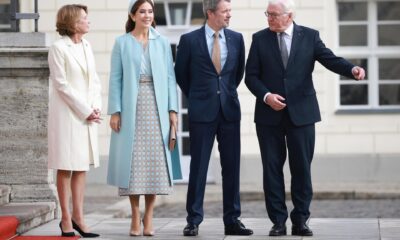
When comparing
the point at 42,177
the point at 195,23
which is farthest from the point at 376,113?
the point at 42,177

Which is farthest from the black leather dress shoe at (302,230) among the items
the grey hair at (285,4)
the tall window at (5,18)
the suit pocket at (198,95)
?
the tall window at (5,18)

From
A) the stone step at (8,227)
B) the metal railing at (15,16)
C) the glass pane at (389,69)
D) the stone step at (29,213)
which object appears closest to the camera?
the stone step at (8,227)

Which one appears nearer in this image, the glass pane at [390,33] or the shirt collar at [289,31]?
the shirt collar at [289,31]

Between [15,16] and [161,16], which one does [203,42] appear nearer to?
[15,16]

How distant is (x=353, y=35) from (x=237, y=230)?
9601 millimetres

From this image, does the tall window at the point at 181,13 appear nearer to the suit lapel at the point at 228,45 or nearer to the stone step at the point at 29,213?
the stone step at the point at 29,213

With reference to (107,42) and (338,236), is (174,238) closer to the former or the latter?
(338,236)

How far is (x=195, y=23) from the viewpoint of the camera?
19406mm

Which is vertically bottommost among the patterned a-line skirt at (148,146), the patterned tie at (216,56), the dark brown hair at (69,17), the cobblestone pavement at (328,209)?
the cobblestone pavement at (328,209)

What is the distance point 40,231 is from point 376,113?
30.9ft

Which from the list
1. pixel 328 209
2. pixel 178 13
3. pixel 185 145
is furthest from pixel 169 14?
pixel 328 209

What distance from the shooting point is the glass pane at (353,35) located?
63.0 feet

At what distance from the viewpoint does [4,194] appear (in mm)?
11078

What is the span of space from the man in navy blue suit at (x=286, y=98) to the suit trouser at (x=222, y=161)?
0.81ft
